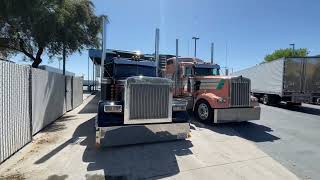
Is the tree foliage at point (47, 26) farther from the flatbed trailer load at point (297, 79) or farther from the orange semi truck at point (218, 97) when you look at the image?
the flatbed trailer load at point (297, 79)

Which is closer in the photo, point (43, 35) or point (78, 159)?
point (78, 159)

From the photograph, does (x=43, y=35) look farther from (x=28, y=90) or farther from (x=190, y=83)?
(x=190, y=83)

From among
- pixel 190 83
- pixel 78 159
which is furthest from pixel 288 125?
pixel 78 159

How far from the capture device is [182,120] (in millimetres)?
7438

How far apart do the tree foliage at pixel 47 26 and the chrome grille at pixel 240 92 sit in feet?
28.6

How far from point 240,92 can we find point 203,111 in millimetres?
1603

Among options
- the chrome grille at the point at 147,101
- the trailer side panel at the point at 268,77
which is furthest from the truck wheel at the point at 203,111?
the trailer side panel at the point at 268,77

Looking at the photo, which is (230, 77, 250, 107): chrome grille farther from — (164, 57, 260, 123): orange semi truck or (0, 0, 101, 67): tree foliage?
(0, 0, 101, 67): tree foliage

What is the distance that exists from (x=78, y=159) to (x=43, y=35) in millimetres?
9071

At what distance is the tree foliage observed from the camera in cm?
1245

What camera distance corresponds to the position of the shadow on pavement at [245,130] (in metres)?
8.82

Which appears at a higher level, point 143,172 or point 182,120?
point 182,120

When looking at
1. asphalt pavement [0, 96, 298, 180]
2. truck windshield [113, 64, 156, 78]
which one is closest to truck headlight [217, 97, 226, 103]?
asphalt pavement [0, 96, 298, 180]

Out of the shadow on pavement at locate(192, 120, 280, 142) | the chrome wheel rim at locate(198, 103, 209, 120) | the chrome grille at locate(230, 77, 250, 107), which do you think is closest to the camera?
the shadow on pavement at locate(192, 120, 280, 142)
